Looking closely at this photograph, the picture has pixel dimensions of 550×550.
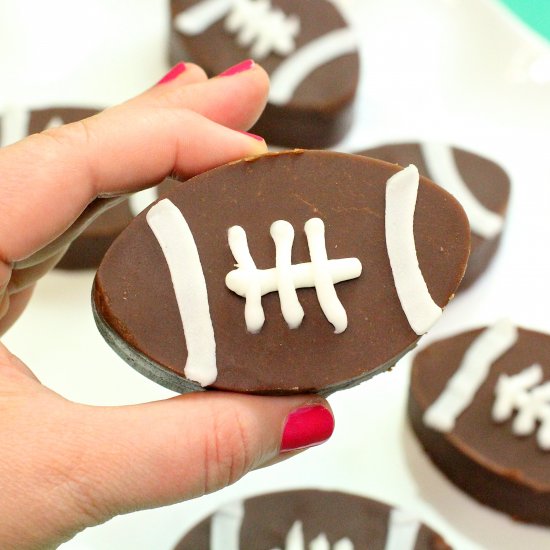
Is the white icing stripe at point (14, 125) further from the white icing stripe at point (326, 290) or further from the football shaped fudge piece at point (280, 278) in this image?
the white icing stripe at point (326, 290)

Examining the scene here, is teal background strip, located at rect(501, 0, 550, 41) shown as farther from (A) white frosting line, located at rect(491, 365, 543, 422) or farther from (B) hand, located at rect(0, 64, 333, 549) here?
(B) hand, located at rect(0, 64, 333, 549)

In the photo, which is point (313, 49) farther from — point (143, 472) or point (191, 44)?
point (143, 472)

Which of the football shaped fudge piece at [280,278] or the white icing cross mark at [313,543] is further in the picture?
the white icing cross mark at [313,543]

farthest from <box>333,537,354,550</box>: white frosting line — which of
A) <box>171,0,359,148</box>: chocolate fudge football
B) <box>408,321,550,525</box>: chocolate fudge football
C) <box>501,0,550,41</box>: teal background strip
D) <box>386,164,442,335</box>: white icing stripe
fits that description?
<box>501,0,550,41</box>: teal background strip

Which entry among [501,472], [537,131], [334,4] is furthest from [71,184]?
→ [537,131]

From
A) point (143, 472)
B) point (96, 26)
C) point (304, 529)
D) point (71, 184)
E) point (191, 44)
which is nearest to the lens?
point (143, 472)

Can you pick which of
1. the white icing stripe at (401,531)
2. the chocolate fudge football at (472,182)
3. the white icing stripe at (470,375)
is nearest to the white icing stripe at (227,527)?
the white icing stripe at (401,531)
